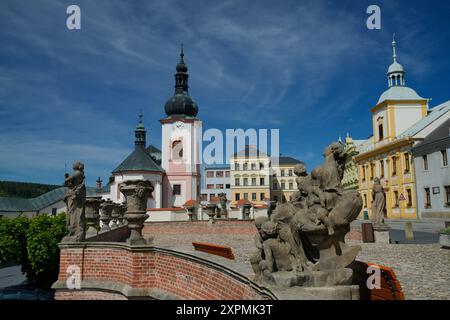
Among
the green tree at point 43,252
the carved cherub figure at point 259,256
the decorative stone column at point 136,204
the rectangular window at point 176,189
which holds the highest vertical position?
the rectangular window at point 176,189

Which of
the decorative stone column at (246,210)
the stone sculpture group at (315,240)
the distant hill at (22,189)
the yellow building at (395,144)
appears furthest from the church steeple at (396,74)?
the distant hill at (22,189)

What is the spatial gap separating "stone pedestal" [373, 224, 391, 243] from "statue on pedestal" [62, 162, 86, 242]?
10527 mm

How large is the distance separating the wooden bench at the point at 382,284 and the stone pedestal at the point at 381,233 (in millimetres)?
9531

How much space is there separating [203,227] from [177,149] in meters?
28.9

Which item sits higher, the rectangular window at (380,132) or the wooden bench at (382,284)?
the rectangular window at (380,132)

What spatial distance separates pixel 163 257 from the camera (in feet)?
24.1

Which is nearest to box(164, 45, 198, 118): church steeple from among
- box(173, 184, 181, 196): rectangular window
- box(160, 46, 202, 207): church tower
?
box(160, 46, 202, 207): church tower

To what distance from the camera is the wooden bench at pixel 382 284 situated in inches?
181

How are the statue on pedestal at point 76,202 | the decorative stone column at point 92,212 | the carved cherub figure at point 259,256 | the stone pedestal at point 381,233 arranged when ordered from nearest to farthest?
1. the carved cherub figure at point 259,256
2. the statue on pedestal at point 76,202
3. the decorative stone column at point 92,212
4. the stone pedestal at point 381,233

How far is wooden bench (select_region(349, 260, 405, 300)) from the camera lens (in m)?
4.61

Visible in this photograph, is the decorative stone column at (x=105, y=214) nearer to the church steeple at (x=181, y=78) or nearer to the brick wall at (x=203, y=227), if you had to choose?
the brick wall at (x=203, y=227)
